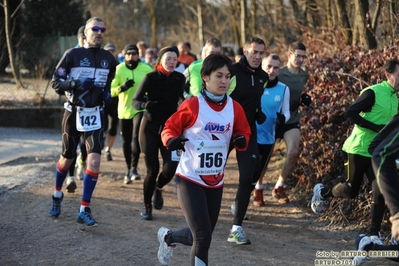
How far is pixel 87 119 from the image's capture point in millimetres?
7270

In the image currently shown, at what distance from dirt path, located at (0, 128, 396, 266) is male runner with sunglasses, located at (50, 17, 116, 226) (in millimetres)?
341

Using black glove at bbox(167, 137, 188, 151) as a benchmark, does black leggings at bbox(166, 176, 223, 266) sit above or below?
below

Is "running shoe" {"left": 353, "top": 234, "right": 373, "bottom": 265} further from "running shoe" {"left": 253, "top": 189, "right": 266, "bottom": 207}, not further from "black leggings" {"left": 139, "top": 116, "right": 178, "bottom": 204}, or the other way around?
"running shoe" {"left": 253, "top": 189, "right": 266, "bottom": 207}

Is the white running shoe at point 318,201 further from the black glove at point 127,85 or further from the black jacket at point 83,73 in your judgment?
the black glove at point 127,85

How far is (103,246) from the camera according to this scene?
257 inches

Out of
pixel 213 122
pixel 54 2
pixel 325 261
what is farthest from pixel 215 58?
pixel 54 2

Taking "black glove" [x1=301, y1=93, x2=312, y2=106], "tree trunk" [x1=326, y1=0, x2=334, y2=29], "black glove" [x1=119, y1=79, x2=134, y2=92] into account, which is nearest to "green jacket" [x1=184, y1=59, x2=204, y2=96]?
"black glove" [x1=119, y1=79, x2=134, y2=92]

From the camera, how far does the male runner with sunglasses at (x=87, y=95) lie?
7.14 metres

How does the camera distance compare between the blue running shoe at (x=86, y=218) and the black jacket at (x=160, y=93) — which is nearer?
the blue running shoe at (x=86, y=218)

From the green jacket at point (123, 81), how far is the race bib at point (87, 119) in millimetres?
Result: 2596

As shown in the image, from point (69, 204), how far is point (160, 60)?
2.19 m

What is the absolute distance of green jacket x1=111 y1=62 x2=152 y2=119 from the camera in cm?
999

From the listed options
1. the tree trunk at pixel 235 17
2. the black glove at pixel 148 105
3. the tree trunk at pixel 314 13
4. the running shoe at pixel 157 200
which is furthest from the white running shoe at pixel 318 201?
the tree trunk at pixel 235 17

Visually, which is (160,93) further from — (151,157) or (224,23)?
(224,23)
